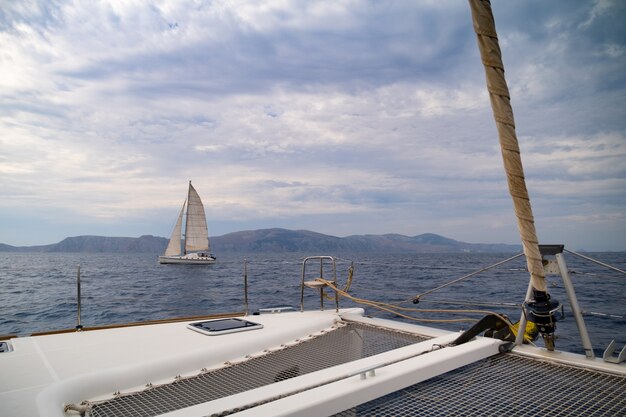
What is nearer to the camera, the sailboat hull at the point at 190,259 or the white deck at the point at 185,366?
the white deck at the point at 185,366

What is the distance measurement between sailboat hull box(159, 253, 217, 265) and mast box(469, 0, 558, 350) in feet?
158

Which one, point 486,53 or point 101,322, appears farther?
point 101,322

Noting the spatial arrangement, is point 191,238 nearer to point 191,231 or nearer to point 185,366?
point 191,231

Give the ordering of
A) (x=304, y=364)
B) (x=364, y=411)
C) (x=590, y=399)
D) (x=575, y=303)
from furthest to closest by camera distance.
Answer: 1. (x=304, y=364)
2. (x=575, y=303)
3. (x=590, y=399)
4. (x=364, y=411)

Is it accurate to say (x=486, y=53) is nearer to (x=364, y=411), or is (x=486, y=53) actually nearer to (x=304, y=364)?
(x=364, y=411)

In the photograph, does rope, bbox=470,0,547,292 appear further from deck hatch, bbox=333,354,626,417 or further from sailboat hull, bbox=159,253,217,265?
sailboat hull, bbox=159,253,217,265

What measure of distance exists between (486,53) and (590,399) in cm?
187

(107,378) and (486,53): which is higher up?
(486,53)

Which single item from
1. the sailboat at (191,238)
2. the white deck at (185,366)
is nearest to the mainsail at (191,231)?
the sailboat at (191,238)

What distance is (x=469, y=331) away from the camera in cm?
305

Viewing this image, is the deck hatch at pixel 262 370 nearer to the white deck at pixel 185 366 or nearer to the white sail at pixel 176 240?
the white deck at pixel 185 366

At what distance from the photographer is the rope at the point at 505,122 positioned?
1.91 metres

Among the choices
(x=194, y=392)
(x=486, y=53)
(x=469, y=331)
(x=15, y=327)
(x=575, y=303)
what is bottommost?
(x=15, y=327)

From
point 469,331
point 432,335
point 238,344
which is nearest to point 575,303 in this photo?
point 469,331
